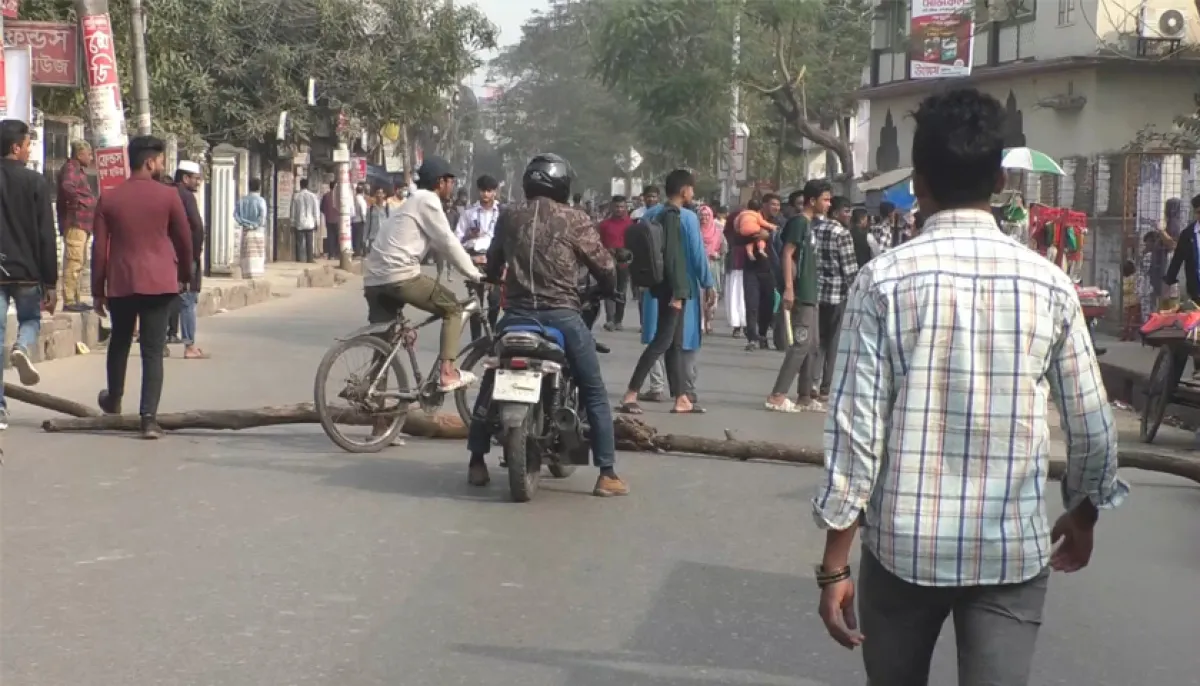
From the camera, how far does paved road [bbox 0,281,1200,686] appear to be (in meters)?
5.55

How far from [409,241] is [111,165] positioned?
7.06m

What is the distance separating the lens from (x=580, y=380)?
8.66 meters

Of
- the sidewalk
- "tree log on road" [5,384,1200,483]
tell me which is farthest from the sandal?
the sidewalk

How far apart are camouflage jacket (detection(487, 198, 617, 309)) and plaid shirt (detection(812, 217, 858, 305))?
4895mm

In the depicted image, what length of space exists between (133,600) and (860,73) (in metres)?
46.0

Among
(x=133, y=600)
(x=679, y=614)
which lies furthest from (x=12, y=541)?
(x=679, y=614)

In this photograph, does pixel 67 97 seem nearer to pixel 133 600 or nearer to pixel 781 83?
pixel 133 600

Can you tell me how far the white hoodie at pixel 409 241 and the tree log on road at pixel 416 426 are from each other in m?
0.87

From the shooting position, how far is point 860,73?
166 feet

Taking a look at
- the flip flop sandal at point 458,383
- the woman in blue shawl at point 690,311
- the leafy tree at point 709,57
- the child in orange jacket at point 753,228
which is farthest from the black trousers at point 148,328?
the leafy tree at point 709,57

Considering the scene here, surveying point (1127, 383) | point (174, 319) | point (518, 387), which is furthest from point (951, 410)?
point (174, 319)

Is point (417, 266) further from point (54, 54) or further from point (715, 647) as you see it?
point (54, 54)

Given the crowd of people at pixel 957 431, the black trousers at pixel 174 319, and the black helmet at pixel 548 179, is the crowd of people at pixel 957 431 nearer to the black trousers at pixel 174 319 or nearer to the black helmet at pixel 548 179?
the black helmet at pixel 548 179

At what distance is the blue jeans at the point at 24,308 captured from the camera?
10570mm
